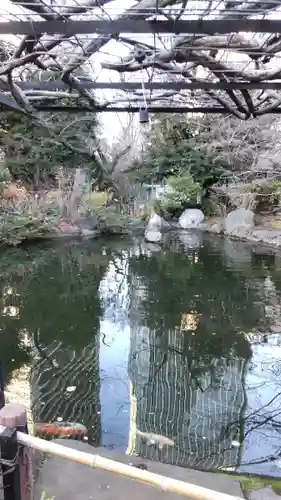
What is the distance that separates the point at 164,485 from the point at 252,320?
4584 mm

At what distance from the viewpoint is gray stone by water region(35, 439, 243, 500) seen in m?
2.04

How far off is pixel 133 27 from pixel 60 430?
8.26ft

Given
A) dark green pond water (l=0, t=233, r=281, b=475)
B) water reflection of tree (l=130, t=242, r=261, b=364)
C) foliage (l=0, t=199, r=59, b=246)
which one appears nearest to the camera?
dark green pond water (l=0, t=233, r=281, b=475)

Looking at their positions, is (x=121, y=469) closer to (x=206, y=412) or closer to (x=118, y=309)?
(x=206, y=412)

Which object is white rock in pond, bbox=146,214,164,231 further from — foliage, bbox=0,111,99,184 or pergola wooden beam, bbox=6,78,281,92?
pergola wooden beam, bbox=6,78,281,92

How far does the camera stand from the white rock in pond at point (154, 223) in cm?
1107

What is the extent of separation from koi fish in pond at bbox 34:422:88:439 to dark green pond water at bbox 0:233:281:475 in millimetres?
88

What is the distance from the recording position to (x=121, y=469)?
1.06 m

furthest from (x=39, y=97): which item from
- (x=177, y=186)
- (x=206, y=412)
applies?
(x=177, y=186)

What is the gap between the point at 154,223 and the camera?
11.2m

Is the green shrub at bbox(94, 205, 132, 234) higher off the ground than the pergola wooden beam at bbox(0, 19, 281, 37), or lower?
lower

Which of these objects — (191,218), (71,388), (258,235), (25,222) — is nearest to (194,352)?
(71,388)

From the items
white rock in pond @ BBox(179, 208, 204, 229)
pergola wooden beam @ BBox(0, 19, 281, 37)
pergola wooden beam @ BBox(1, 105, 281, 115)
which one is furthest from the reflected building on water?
white rock in pond @ BBox(179, 208, 204, 229)

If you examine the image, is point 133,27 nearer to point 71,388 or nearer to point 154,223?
point 71,388
